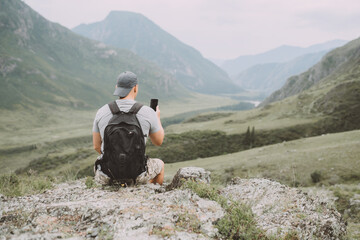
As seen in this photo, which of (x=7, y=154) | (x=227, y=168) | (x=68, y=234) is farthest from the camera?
(x=7, y=154)

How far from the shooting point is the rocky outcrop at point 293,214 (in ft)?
19.0

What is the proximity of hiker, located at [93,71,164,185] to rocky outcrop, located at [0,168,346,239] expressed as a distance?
21.0 inches

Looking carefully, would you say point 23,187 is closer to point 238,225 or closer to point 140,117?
point 140,117

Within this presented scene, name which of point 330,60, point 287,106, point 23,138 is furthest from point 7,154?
point 330,60

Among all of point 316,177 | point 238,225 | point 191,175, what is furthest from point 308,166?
point 238,225

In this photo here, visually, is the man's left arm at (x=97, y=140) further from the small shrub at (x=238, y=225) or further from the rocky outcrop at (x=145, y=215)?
the small shrub at (x=238, y=225)

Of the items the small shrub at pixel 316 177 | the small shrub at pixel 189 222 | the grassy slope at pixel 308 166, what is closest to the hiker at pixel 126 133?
the small shrub at pixel 189 222

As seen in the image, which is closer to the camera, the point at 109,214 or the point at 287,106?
the point at 109,214

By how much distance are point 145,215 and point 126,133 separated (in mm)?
1912

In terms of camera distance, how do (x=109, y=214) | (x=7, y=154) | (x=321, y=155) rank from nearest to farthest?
(x=109, y=214)
(x=321, y=155)
(x=7, y=154)

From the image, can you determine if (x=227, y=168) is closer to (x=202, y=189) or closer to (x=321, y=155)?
(x=321, y=155)

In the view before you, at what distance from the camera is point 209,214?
5.61 m

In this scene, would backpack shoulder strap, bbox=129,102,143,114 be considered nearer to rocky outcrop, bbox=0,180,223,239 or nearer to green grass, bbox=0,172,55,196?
rocky outcrop, bbox=0,180,223,239

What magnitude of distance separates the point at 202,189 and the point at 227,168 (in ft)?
95.7
